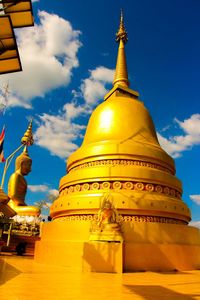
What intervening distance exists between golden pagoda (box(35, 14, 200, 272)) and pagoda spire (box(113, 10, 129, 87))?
3.89 m

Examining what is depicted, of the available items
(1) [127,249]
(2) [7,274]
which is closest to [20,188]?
(1) [127,249]

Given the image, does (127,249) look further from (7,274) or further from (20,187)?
(20,187)

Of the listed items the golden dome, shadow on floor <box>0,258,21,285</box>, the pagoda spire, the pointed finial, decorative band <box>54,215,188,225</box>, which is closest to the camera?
shadow on floor <box>0,258,21,285</box>

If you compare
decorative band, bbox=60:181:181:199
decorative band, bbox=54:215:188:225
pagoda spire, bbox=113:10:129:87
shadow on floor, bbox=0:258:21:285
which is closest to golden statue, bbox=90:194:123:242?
decorative band, bbox=54:215:188:225

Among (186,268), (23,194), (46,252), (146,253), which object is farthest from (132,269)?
(23,194)

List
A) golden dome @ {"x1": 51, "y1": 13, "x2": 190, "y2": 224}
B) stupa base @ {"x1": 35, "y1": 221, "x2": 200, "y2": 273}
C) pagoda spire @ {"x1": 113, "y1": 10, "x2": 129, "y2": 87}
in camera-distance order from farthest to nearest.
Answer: pagoda spire @ {"x1": 113, "y1": 10, "x2": 129, "y2": 87} < golden dome @ {"x1": 51, "y1": 13, "x2": 190, "y2": 224} < stupa base @ {"x1": 35, "y1": 221, "x2": 200, "y2": 273}

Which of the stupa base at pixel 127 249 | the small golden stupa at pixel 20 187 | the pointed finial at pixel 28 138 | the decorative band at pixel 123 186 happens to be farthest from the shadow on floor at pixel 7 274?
the pointed finial at pixel 28 138

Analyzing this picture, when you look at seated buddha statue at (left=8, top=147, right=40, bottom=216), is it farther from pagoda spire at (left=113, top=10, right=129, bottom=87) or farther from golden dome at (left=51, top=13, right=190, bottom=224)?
pagoda spire at (left=113, top=10, right=129, bottom=87)

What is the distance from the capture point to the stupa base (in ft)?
31.3

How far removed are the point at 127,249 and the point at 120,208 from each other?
1.89 m

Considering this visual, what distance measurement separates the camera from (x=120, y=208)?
1176cm

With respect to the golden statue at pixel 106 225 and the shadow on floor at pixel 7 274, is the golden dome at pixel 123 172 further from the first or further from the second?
the shadow on floor at pixel 7 274

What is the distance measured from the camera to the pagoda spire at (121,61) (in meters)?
19.8

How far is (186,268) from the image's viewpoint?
11305mm
